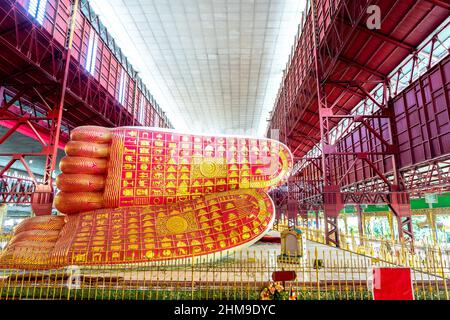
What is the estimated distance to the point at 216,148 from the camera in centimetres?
702

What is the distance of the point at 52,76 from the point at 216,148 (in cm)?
817

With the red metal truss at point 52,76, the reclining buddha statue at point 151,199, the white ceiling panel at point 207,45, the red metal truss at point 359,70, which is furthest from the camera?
the white ceiling panel at point 207,45

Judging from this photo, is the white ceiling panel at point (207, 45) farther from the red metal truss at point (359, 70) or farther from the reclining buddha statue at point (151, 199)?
the reclining buddha statue at point (151, 199)

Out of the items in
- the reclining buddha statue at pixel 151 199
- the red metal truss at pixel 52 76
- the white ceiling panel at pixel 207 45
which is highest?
the white ceiling panel at pixel 207 45

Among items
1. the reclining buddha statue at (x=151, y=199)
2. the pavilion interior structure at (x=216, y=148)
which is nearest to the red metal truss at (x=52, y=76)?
the pavilion interior structure at (x=216, y=148)

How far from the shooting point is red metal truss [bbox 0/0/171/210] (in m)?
9.76

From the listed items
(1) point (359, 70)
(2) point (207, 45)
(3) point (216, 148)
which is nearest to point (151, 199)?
(3) point (216, 148)

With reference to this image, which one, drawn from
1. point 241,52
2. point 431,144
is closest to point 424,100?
point 431,144

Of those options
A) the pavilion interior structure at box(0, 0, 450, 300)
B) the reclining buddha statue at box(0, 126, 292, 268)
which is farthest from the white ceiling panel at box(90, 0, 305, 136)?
the reclining buddha statue at box(0, 126, 292, 268)

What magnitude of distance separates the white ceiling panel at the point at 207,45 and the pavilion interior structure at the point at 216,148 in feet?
0.35

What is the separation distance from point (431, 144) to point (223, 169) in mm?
8644

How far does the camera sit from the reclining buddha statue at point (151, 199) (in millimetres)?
5645

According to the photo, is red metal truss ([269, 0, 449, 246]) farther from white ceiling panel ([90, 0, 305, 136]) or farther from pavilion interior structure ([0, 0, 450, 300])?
white ceiling panel ([90, 0, 305, 136])

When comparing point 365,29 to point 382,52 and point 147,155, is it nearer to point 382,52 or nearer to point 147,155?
point 382,52
